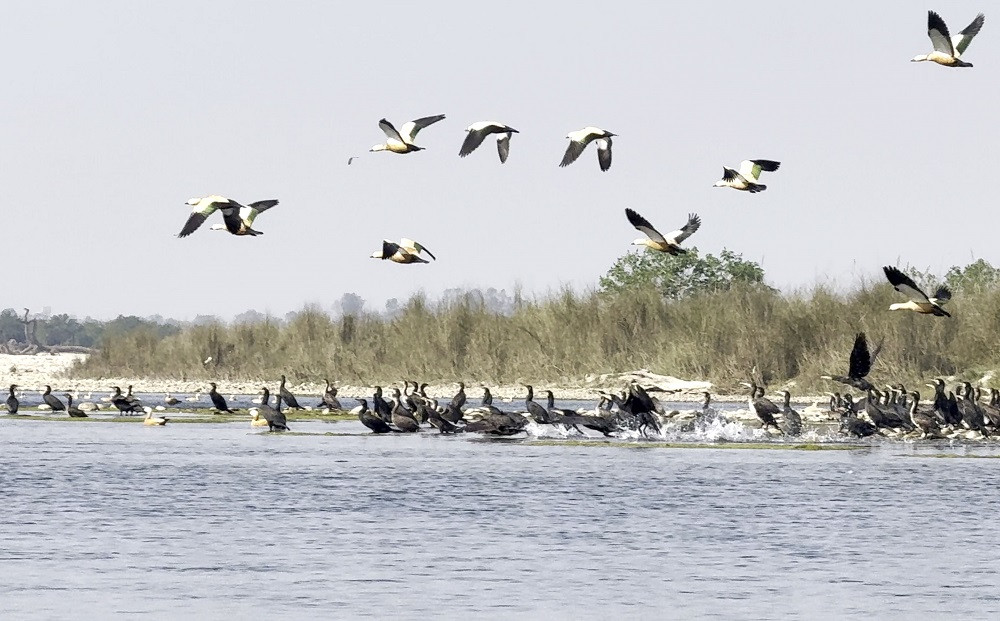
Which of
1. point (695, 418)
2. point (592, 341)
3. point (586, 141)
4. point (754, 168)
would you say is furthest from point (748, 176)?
point (592, 341)

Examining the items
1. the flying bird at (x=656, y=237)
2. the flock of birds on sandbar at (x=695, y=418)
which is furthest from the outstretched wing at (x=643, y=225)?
the flock of birds on sandbar at (x=695, y=418)

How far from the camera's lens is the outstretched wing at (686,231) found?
80.6 feet

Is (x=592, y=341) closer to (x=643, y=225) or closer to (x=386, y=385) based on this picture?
(x=386, y=385)

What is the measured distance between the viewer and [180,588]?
1574cm

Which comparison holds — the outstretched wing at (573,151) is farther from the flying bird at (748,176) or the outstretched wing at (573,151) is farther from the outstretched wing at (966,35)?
the outstretched wing at (966,35)

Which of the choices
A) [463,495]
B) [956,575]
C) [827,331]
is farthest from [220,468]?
[827,331]

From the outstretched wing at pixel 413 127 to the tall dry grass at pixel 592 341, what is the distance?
27.1m

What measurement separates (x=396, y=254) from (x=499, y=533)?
21.1 ft

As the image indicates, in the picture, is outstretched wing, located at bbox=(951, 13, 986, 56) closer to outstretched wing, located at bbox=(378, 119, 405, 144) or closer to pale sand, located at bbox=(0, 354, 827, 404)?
outstretched wing, located at bbox=(378, 119, 405, 144)

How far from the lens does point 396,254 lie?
25.4 metres

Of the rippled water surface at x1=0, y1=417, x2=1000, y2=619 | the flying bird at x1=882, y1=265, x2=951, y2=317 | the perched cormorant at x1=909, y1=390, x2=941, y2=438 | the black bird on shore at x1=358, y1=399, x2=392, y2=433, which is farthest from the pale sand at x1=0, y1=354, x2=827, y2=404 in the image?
the flying bird at x1=882, y1=265, x2=951, y2=317

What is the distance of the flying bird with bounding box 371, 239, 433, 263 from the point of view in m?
25.2

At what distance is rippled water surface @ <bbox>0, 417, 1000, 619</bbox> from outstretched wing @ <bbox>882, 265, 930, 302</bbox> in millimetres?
2521

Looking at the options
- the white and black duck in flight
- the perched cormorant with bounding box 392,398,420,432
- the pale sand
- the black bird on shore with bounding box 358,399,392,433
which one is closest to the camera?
the white and black duck in flight
